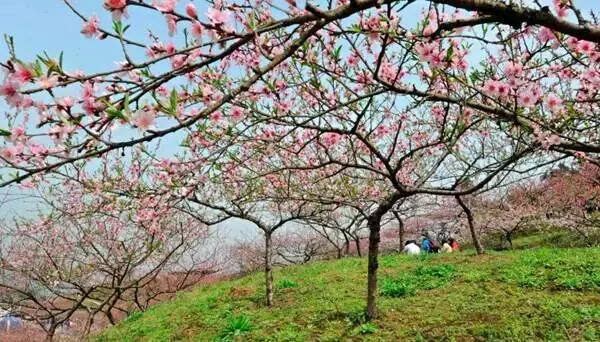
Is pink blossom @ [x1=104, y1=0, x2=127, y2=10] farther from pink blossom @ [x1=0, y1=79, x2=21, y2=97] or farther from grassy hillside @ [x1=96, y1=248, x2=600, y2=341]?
grassy hillside @ [x1=96, y1=248, x2=600, y2=341]

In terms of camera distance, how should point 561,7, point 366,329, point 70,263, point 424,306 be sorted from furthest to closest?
point 70,263 < point 424,306 < point 366,329 < point 561,7

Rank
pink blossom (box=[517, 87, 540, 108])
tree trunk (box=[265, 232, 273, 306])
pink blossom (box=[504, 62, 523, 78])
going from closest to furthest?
pink blossom (box=[517, 87, 540, 108]) → pink blossom (box=[504, 62, 523, 78]) → tree trunk (box=[265, 232, 273, 306])

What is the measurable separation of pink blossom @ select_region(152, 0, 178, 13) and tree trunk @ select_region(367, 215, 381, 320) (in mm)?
4690

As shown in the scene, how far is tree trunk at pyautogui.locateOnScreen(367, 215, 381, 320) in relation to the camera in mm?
6410

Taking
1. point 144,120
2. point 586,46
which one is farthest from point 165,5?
point 586,46

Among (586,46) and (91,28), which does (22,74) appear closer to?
(91,28)

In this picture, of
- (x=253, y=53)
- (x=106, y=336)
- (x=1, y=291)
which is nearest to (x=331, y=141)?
(x=253, y=53)

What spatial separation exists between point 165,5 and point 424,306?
585cm

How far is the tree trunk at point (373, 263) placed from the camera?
6410mm

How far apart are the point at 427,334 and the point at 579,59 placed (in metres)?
3.33

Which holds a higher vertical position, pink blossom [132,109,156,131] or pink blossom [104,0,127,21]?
pink blossom [104,0,127,21]

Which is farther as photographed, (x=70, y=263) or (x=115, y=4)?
(x=70, y=263)

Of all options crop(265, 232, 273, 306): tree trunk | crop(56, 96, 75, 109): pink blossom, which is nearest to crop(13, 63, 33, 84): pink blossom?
crop(56, 96, 75, 109): pink blossom

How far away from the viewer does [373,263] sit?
6406 millimetres
